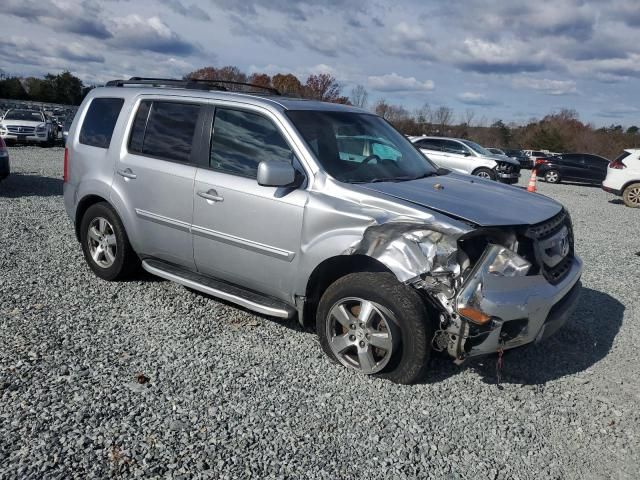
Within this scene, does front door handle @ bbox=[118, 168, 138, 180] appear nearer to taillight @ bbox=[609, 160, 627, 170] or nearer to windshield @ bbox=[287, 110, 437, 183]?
windshield @ bbox=[287, 110, 437, 183]

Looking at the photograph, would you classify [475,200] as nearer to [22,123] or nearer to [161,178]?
[161,178]

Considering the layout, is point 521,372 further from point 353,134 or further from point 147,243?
point 147,243

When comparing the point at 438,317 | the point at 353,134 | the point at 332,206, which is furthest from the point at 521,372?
the point at 353,134

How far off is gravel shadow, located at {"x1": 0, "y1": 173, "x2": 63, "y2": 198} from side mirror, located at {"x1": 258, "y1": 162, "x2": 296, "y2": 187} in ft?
27.6

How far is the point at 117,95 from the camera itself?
5320 millimetres

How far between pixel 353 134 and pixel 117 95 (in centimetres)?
247

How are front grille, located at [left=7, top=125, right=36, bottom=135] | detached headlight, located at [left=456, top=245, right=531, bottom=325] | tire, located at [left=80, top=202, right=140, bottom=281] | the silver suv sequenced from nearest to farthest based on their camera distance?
detached headlight, located at [left=456, top=245, right=531, bottom=325] → the silver suv → tire, located at [left=80, top=202, right=140, bottom=281] → front grille, located at [left=7, top=125, right=36, bottom=135]

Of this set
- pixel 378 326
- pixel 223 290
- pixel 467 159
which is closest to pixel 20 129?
pixel 467 159

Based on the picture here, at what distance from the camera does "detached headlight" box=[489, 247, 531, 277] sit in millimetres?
3373

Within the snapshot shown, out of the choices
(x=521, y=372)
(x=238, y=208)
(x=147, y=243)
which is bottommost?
(x=521, y=372)

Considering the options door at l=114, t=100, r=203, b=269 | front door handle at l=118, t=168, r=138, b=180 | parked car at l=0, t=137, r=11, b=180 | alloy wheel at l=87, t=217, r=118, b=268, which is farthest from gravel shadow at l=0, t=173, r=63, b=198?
door at l=114, t=100, r=203, b=269

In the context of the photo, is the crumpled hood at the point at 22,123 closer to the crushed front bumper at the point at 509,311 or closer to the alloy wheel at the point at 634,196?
the alloy wheel at the point at 634,196

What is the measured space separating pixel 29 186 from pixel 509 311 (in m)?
11.2

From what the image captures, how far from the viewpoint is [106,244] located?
535cm
